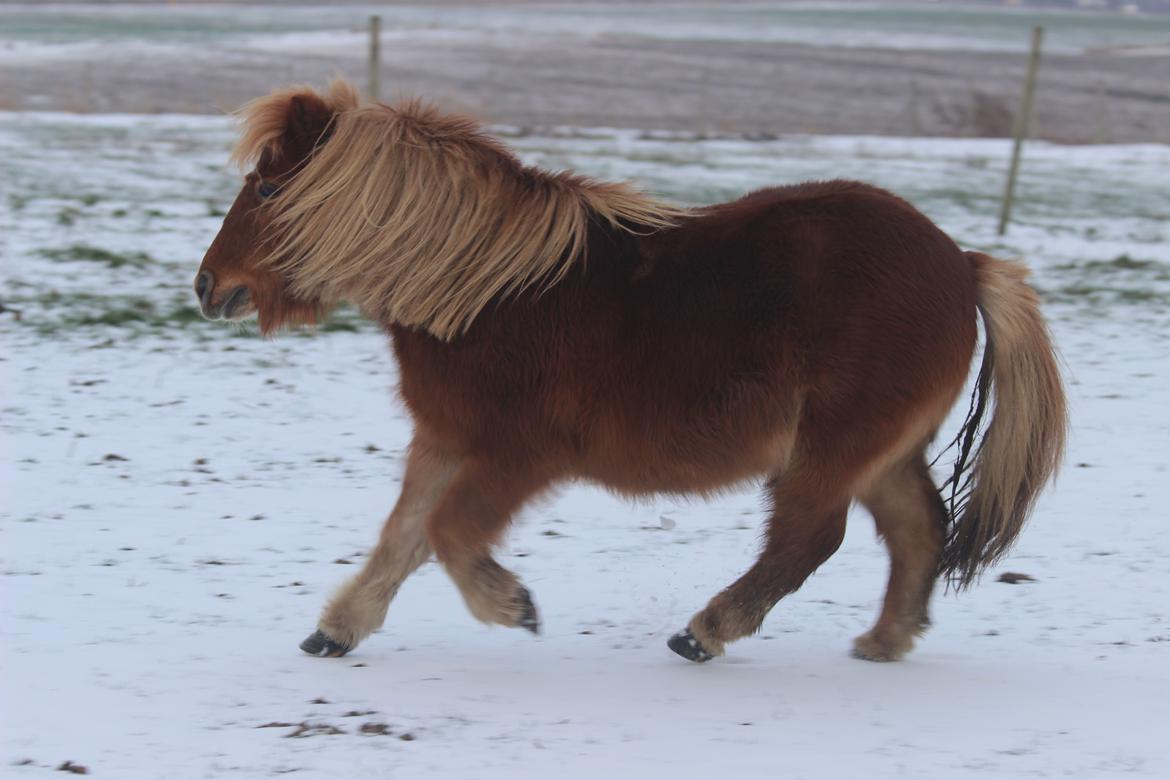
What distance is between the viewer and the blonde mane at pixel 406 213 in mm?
3889

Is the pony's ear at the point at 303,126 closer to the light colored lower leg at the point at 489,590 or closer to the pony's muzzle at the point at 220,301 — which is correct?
the pony's muzzle at the point at 220,301

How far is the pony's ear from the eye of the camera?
3996mm

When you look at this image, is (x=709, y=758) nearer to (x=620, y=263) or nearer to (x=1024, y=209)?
(x=620, y=263)

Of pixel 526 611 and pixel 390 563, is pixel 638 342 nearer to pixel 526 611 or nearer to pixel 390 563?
pixel 526 611

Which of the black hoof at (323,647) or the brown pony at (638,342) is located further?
the black hoof at (323,647)

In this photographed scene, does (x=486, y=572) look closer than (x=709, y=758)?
No

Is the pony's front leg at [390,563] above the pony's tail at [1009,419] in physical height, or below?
below

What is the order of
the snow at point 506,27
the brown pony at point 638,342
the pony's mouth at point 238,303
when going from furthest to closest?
the snow at point 506,27 < the pony's mouth at point 238,303 < the brown pony at point 638,342

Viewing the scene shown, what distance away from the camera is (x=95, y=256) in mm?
9820

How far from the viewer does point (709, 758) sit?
3232 millimetres

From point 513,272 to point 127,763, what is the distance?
1.67m

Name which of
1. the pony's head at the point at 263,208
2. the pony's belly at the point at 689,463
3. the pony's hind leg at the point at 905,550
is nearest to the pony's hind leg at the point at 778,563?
the pony's belly at the point at 689,463

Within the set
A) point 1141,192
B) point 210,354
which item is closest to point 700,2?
point 1141,192

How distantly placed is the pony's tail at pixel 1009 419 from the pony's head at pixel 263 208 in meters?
2.05
